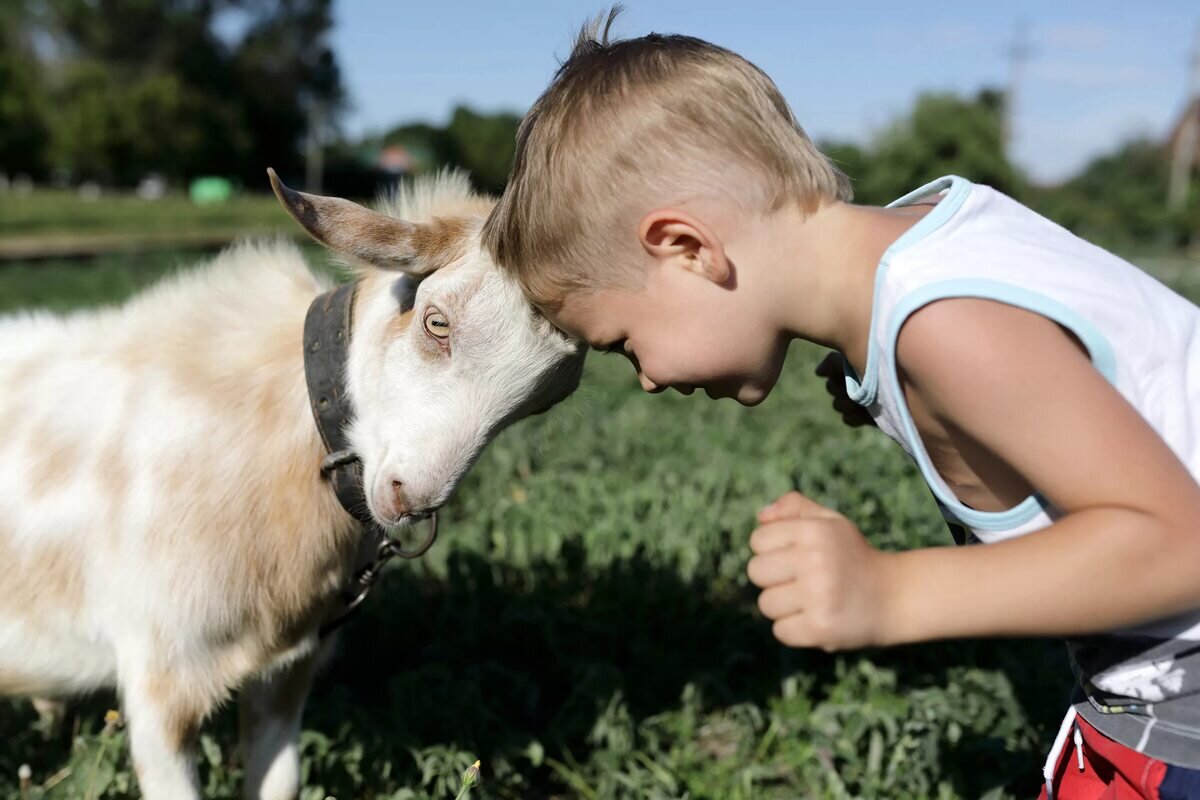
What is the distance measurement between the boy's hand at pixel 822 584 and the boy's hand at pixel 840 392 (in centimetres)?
96

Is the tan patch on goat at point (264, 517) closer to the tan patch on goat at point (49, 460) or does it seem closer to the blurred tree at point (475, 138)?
the tan patch on goat at point (49, 460)

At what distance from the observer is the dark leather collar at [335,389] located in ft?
8.86

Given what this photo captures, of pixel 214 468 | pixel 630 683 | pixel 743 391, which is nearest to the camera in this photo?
pixel 743 391

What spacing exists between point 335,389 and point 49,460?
80 cm

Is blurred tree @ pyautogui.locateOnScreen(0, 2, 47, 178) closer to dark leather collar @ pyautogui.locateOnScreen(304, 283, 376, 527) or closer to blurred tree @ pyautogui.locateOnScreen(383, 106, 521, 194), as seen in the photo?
blurred tree @ pyautogui.locateOnScreen(383, 106, 521, 194)

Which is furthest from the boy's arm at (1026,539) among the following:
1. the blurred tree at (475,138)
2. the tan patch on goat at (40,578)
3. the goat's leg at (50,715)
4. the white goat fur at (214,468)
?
the blurred tree at (475,138)

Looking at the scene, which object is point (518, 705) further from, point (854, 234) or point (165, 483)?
point (854, 234)

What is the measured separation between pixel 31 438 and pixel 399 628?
158cm

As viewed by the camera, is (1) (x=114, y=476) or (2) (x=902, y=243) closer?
(2) (x=902, y=243)

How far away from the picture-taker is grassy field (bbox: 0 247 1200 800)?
3240 millimetres

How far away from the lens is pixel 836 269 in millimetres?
1853

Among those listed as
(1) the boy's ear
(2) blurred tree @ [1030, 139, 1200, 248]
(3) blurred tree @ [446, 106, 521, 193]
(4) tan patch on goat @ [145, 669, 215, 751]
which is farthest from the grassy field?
(3) blurred tree @ [446, 106, 521, 193]

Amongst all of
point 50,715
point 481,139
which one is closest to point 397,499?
point 50,715

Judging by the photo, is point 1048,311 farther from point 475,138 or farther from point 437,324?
point 475,138
